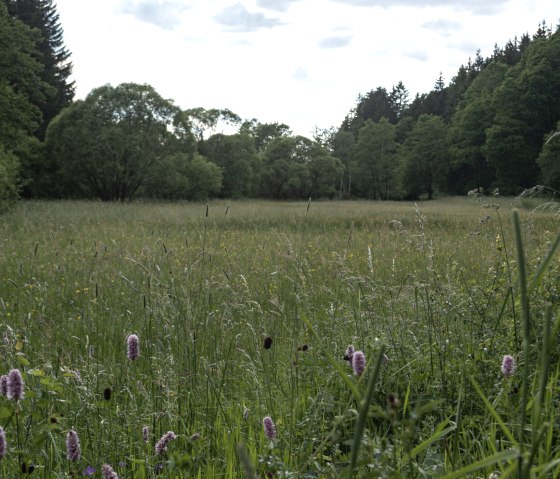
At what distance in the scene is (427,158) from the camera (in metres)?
53.6

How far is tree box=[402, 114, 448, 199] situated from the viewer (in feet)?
172

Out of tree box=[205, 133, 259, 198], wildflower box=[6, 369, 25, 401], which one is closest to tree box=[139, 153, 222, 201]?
tree box=[205, 133, 259, 198]

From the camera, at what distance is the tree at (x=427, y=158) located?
52531mm

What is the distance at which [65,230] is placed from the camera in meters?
11.0

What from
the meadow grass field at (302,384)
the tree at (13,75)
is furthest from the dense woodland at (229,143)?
the meadow grass field at (302,384)

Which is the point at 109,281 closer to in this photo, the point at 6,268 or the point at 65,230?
the point at 6,268

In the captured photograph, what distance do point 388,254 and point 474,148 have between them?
144 ft

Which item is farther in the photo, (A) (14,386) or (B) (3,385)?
(B) (3,385)

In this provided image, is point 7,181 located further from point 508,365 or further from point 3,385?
point 508,365

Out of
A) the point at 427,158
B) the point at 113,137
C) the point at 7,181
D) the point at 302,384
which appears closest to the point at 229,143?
the point at 113,137

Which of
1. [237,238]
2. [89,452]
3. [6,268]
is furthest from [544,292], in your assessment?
[237,238]

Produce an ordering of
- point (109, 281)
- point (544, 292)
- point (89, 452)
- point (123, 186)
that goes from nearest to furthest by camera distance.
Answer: point (89, 452) → point (544, 292) → point (109, 281) → point (123, 186)

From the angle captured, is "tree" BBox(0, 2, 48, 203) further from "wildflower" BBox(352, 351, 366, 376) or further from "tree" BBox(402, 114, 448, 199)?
"tree" BBox(402, 114, 448, 199)

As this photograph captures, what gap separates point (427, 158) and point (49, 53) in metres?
38.0
